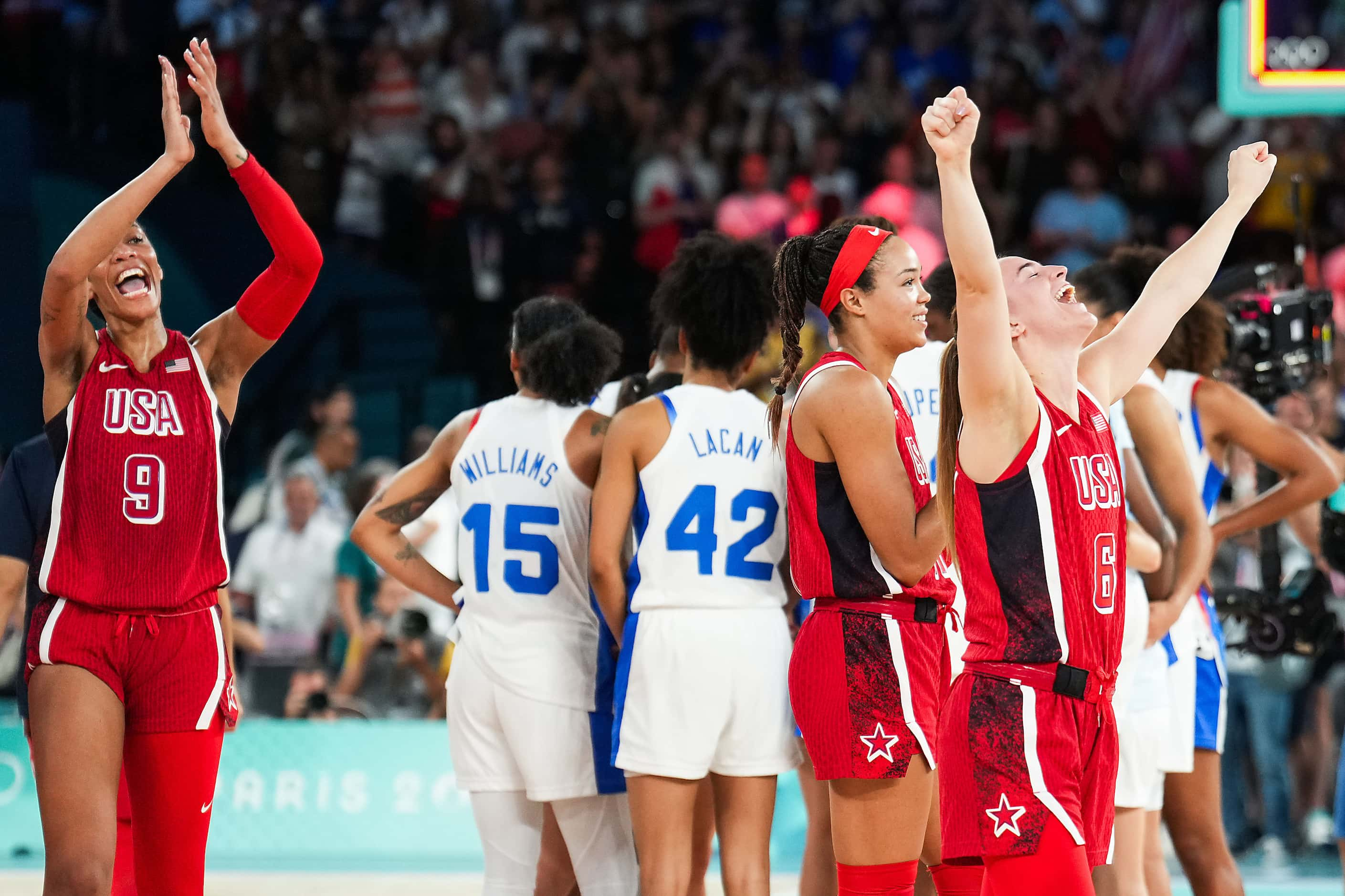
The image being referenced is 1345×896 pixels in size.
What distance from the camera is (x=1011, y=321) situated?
3422mm

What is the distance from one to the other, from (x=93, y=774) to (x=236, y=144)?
1.57m

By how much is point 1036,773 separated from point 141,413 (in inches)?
91.0

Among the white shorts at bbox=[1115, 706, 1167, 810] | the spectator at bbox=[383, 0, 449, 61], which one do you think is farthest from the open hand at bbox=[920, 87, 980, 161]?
the spectator at bbox=[383, 0, 449, 61]

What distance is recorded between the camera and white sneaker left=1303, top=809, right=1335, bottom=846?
8039 millimetres

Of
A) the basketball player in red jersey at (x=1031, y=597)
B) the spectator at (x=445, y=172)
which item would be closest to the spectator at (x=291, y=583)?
the spectator at (x=445, y=172)

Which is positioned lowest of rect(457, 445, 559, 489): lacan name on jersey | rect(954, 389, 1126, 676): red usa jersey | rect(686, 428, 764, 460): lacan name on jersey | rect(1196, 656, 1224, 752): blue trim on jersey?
rect(1196, 656, 1224, 752): blue trim on jersey

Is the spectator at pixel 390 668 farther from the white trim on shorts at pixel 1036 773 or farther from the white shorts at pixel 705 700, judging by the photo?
the white trim on shorts at pixel 1036 773

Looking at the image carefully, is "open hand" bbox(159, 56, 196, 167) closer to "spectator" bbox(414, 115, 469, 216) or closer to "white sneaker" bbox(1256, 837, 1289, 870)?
"white sneaker" bbox(1256, 837, 1289, 870)

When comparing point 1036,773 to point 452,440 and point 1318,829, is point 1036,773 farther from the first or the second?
point 1318,829

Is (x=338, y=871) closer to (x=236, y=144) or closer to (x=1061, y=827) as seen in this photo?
(x=236, y=144)

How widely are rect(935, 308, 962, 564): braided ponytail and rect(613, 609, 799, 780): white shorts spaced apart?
92cm

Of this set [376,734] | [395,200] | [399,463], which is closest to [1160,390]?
[376,734]

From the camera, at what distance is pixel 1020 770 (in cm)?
313

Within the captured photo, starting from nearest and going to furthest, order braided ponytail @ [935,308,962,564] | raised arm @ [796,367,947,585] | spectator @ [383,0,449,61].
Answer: braided ponytail @ [935,308,962,564] < raised arm @ [796,367,947,585] < spectator @ [383,0,449,61]
